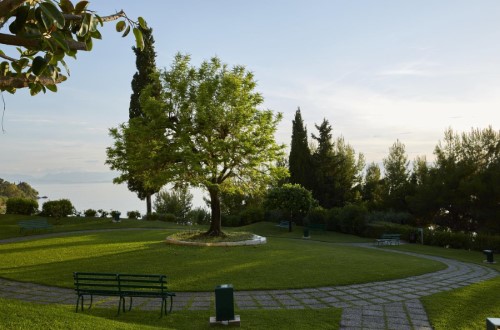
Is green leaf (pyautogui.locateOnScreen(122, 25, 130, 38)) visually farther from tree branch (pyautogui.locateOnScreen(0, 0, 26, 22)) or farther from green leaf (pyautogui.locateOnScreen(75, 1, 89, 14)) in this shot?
tree branch (pyautogui.locateOnScreen(0, 0, 26, 22))

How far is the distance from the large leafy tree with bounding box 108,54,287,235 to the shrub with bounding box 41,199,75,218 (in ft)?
52.3

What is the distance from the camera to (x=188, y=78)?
2359 cm

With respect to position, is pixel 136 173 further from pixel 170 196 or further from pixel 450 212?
pixel 450 212

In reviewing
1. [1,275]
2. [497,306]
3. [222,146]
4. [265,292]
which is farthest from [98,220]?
[497,306]

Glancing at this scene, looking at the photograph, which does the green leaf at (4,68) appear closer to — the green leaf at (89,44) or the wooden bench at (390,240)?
the green leaf at (89,44)

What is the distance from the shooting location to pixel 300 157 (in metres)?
46.9

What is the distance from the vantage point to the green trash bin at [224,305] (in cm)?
888

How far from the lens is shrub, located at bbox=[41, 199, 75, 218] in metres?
35.6

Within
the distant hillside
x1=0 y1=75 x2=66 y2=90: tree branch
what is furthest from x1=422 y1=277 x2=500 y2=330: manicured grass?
the distant hillside

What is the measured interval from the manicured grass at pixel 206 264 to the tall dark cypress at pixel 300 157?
2551cm

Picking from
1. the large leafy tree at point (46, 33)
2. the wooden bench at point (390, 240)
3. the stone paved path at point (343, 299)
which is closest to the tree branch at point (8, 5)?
the large leafy tree at point (46, 33)

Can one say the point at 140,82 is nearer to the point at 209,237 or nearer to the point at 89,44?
the point at 209,237

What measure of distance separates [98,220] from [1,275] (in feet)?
71.5

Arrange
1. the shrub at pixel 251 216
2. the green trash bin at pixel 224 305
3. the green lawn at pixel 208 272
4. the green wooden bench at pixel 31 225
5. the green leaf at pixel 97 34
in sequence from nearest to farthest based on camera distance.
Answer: the green leaf at pixel 97 34
the green lawn at pixel 208 272
the green trash bin at pixel 224 305
the green wooden bench at pixel 31 225
the shrub at pixel 251 216
